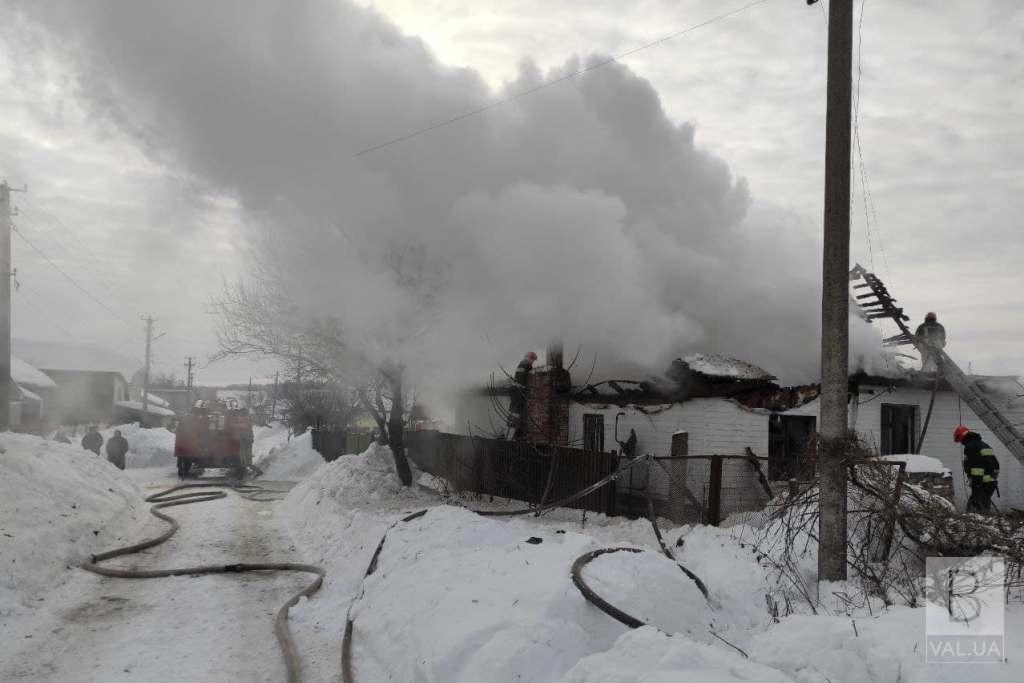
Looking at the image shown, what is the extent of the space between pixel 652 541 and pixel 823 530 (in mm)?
3283

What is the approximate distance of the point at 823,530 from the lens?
5.47 m

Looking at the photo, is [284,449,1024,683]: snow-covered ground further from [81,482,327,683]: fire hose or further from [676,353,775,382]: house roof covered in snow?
[676,353,775,382]: house roof covered in snow

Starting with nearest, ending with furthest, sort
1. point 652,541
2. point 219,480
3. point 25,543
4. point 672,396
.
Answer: point 25,543, point 652,541, point 672,396, point 219,480

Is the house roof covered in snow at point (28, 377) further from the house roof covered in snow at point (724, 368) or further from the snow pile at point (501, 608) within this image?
the snow pile at point (501, 608)

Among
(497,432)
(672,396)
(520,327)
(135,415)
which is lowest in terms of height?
(135,415)

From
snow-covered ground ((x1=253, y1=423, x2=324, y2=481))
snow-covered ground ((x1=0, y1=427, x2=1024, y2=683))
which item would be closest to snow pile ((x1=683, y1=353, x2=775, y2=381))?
snow-covered ground ((x1=0, y1=427, x2=1024, y2=683))

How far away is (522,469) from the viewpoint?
11.8 metres

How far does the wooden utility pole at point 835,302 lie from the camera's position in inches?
214

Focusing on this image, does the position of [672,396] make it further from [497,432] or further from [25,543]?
[25,543]

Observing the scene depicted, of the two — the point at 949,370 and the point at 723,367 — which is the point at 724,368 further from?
the point at 949,370

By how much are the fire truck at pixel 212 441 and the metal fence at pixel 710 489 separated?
15729 millimetres

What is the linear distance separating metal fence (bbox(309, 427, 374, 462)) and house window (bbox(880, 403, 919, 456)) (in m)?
15.0

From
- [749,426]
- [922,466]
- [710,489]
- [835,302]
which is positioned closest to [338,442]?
[749,426]

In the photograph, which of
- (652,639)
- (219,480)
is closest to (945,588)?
(652,639)
